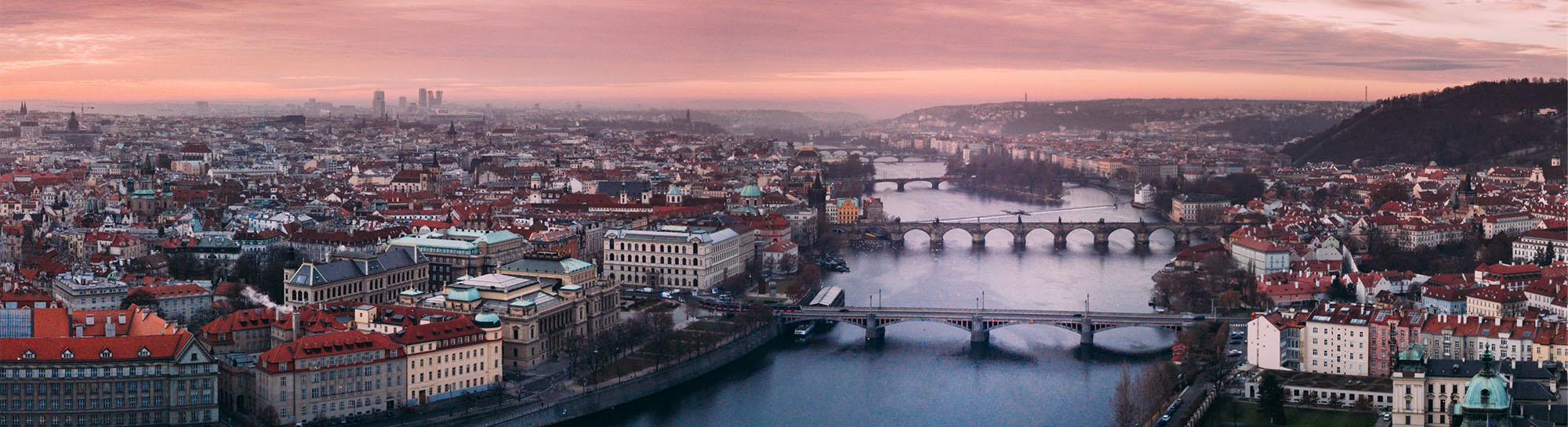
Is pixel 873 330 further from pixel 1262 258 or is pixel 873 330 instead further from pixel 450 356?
pixel 1262 258

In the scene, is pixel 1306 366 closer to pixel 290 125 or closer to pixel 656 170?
pixel 656 170

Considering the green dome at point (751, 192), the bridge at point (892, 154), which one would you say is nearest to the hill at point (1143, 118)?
the bridge at point (892, 154)

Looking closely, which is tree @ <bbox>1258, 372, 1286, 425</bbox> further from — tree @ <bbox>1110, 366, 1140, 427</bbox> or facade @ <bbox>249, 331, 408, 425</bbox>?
facade @ <bbox>249, 331, 408, 425</bbox>

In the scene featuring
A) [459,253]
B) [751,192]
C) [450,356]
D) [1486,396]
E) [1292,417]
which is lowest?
[1292,417]

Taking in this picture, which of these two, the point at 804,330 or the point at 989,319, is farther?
the point at 804,330

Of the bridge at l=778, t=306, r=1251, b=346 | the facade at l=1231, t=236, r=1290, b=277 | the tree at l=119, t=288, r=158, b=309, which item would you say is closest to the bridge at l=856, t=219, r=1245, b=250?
the facade at l=1231, t=236, r=1290, b=277

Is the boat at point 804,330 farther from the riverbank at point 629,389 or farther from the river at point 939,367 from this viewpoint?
the riverbank at point 629,389

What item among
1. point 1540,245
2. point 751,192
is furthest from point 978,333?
point 751,192
